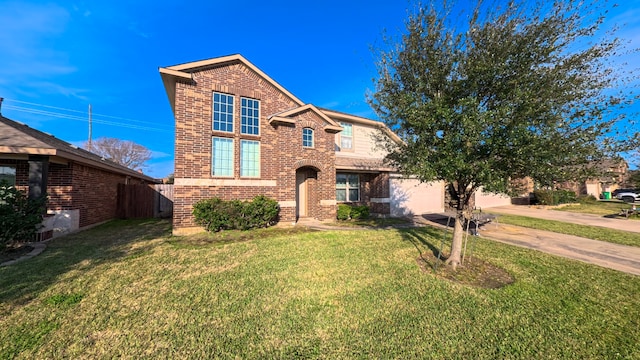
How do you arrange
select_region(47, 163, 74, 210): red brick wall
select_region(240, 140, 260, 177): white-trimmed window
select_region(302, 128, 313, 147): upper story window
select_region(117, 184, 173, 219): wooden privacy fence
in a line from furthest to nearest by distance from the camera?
select_region(117, 184, 173, 219): wooden privacy fence < select_region(302, 128, 313, 147): upper story window < select_region(240, 140, 260, 177): white-trimmed window < select_region(47, 163, 74, 210): red brick wall

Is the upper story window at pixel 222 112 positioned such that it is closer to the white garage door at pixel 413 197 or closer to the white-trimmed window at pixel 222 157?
the white-trimmed window at pixel 222 157

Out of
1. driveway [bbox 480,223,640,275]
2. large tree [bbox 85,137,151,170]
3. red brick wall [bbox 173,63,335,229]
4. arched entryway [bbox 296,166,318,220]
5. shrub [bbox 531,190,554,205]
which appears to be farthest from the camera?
large tree [bbox 85,137,151,170]

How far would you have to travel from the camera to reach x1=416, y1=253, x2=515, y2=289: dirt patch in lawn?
4988mm

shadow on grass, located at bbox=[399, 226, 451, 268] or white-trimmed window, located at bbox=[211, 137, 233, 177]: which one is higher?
white-trimmed window, located at bbox=[211, 137, 233, 177]

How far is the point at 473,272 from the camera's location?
552 cm

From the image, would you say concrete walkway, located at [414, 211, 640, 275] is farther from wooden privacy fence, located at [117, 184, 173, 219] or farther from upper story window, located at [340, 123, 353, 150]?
wooden privacy fence, located at [117, 184, 173, 219]

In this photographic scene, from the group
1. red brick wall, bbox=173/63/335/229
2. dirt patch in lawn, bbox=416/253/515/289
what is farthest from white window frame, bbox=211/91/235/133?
dirt patch in lawn, bbox=416/253/515/289

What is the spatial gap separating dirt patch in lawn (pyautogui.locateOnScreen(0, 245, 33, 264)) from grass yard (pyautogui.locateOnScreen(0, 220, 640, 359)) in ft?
1.87

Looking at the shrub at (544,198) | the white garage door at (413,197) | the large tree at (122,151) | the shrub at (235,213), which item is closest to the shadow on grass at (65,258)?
the shrub at (235,213)

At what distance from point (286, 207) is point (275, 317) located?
7.59 metres

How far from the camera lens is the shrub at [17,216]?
6.46 m

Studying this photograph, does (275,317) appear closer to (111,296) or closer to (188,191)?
(111,296)

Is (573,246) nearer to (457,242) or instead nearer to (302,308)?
(457,242)

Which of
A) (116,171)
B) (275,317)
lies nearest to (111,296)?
(275,317)
